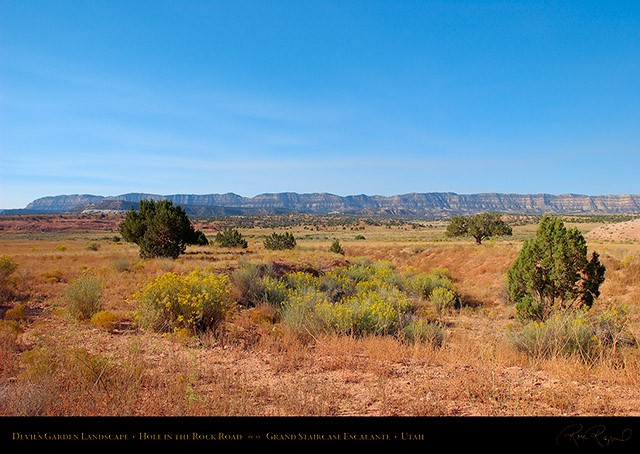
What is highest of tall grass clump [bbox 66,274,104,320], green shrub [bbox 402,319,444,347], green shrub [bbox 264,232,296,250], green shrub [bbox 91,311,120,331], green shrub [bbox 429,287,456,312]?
tall grass clump [bbox 66,274,104,320]

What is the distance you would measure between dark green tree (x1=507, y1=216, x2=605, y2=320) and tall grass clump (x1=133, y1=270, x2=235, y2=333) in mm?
8874

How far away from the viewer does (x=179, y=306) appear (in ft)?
23.3

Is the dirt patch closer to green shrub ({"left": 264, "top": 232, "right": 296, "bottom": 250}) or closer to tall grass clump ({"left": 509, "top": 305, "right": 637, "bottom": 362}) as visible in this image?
green shrub ({"left": 264, "top": 232, "right": 296, "bottom": 250})

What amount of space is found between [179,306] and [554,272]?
1022 cm

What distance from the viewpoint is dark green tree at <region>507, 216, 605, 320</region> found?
945 cm

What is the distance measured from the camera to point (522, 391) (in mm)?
3881

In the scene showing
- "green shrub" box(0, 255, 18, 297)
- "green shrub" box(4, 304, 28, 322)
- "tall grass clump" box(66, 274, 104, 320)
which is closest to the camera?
"green shrub" box(4, 304, 28, 322)

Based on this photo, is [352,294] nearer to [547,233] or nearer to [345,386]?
[547,233]

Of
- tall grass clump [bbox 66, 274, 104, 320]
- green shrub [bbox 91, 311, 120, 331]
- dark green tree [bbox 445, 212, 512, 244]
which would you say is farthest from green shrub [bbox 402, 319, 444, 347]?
dark green tree [bbox 445, 212, 512, 244]

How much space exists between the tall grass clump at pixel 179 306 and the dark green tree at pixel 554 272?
8.87 metres

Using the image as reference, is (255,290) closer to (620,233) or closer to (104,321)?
(104,321)

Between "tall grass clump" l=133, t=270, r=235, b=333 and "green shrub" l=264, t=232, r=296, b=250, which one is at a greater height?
"tall grass clump" l=133, t=270, r=235, b=333

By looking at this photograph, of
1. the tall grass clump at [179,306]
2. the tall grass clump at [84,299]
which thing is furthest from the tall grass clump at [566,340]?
the tall grass clump at [84,299]

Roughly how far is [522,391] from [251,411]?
3.13 meters
